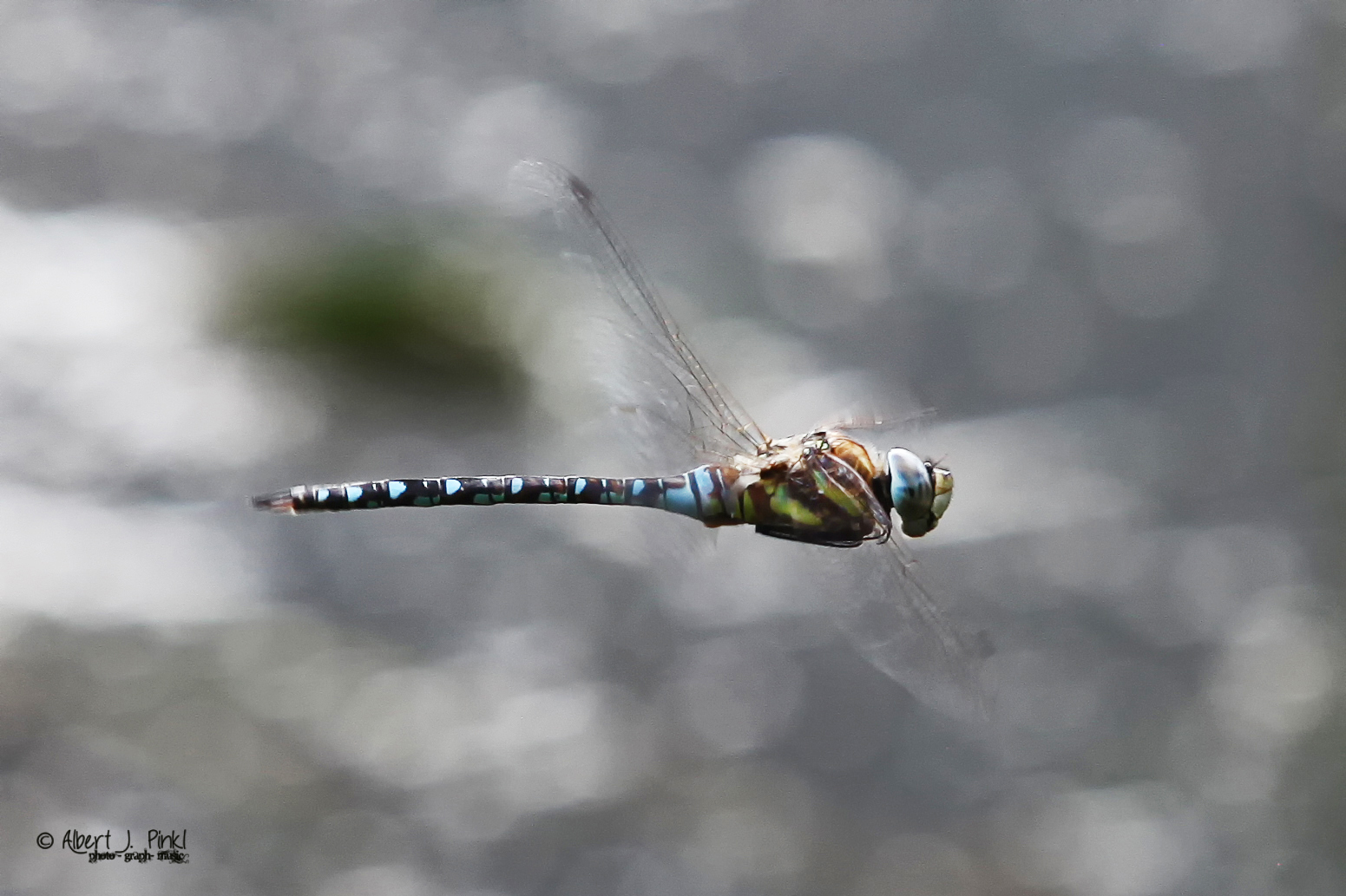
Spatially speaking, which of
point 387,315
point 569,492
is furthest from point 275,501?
point 387,315

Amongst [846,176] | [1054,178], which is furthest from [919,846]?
[1054,178]

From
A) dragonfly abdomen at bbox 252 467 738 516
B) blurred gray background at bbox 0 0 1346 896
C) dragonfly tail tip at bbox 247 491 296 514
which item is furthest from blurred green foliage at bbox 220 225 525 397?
dragonfly tail tip at bbox 247 491 296 514

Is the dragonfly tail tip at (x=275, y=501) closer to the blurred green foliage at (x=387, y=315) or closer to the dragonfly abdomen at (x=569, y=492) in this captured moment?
the dragonfly abdomen at (x=569, y=492)

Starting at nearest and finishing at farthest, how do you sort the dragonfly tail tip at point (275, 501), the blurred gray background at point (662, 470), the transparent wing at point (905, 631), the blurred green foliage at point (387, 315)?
the dragonfly tail tip at point (275, 501) → the transparent wing at point (905, 631) → the blurred gray background at point (662, 470) → the blurred green foliage at point (387, 315)

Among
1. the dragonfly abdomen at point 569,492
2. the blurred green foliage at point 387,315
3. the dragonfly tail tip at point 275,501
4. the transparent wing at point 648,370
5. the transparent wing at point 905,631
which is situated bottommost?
the transparent wing at point 905,631

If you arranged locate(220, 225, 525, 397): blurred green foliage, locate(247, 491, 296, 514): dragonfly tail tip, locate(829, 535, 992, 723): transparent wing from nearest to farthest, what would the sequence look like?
locate(247, 491, 296, 514): dragonfly tail tip → locate(829, 535, 992, 723): transparent wing → locate(220, 225, 525, 397): blurred green foliage

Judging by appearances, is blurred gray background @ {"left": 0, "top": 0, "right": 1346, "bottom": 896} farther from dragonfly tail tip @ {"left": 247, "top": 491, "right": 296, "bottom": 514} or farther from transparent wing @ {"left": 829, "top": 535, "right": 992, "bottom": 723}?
dragonfly tail tip @ {"left": 247, "top": 491, "right": 296, "bottom": 514}

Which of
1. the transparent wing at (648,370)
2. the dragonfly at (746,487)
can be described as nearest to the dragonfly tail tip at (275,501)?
the dragonfly at (746,487)
